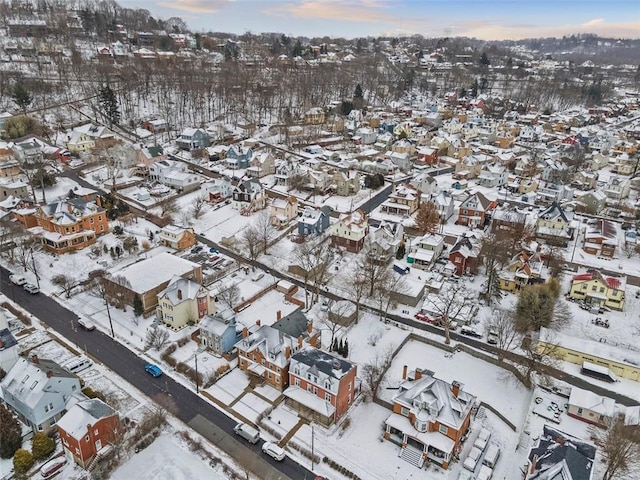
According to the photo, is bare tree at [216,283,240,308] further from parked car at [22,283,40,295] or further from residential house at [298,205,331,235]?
parked car at [22,283,40,295]

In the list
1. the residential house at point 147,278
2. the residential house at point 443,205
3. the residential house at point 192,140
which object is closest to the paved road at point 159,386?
the residential house at point 147,278

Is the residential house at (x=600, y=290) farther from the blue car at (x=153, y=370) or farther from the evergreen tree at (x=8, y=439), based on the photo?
the evergreen tree at (x=8, y=439)

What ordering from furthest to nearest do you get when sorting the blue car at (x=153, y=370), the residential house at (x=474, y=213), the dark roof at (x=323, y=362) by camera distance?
the residential house at (x=474, y=213)
the blue car at (x=153, y=370)
the dark roof at (x=323, y=362)

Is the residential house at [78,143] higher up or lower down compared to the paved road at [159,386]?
higher up

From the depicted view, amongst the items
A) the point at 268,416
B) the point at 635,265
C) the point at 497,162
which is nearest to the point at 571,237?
the point at 635,265

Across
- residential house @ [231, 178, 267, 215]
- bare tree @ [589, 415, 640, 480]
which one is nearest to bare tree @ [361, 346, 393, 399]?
bare tree @ [589, 415, 640, 480]

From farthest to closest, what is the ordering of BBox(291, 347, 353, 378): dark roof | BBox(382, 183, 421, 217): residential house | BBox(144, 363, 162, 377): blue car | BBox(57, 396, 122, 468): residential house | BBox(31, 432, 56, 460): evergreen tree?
1. BBox(382, 183, 421, 217): residential house
2. BBox(144, 363, 162, 377): blue car
3. BBox(291, 347, 353, 378): dark roof
4. BBox(31, 432, 56, 460): evergreen tree
5. BBox(57, 396, 122, 468): residential house

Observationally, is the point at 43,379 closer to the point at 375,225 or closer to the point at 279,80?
the point at 375,225
